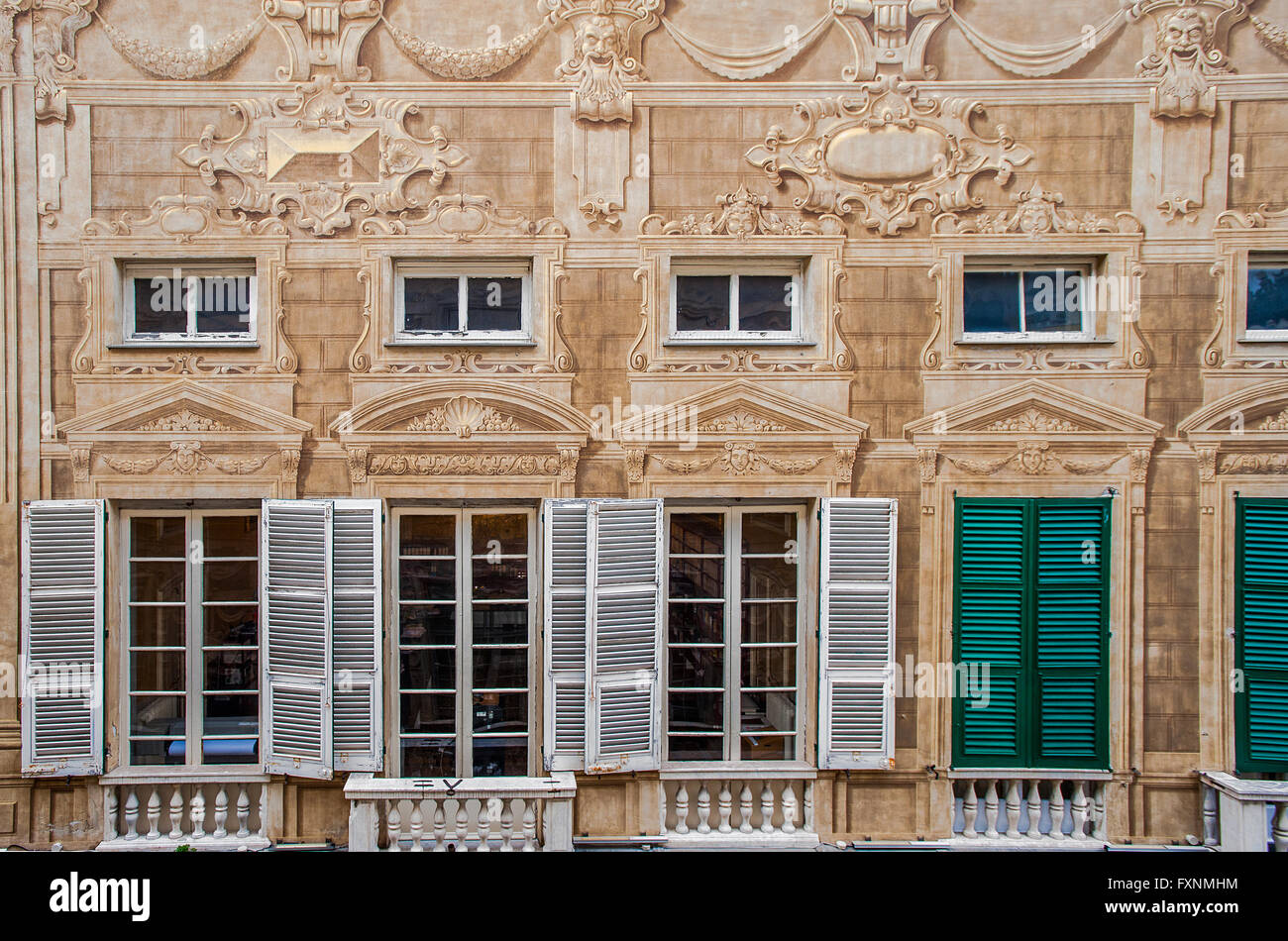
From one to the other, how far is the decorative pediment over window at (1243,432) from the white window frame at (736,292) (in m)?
2.73

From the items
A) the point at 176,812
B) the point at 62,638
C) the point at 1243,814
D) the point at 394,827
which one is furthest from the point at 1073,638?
the point at 62,638

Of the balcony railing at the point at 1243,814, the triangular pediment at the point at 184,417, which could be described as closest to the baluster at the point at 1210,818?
the balcony railing at the point at 1243,814

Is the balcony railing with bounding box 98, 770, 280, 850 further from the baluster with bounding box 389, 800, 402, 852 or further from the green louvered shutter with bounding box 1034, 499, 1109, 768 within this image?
the green louvered shutter with bounding box 1034, 499, 1109, 768

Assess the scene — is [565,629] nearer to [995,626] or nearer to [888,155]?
[995,626]

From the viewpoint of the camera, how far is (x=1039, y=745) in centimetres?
582

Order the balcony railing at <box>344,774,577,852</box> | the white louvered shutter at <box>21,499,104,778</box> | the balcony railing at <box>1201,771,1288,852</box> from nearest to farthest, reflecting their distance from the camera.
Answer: the balcony railing at <box>344,774,577,852</box> < the balcony railing at <box>1201,771,1288,852</box> < the white louvered shutter at <box>21,499,104,778</box>

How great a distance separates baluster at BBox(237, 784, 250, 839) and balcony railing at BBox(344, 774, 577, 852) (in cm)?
85

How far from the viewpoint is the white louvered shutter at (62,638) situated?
5613 millimetres

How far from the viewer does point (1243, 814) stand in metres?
5.55

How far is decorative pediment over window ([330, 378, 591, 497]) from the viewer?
18.8 ft

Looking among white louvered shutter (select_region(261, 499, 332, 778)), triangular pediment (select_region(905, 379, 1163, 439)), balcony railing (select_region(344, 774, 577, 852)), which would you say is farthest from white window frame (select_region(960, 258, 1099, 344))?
white louvered shutter (select_region(261, 499, 332, 778))

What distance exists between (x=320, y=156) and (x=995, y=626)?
5565mm

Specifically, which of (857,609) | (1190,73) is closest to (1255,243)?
(1190,73)
